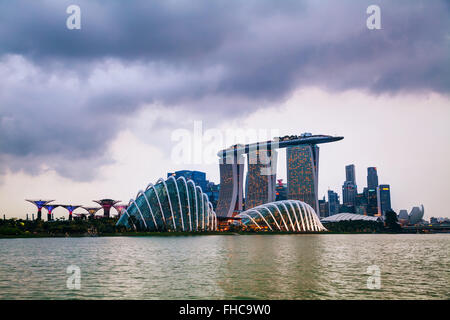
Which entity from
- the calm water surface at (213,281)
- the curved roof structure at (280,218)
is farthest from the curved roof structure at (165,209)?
the calm water surface at (213,281)

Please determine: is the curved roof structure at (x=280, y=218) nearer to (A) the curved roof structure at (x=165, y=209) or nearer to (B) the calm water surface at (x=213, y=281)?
(A) the curved roof structure at (x=165, y=209)

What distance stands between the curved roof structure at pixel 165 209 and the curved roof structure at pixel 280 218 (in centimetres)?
2782

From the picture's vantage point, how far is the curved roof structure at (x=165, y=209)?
366 feet

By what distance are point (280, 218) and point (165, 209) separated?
4915 centimetres

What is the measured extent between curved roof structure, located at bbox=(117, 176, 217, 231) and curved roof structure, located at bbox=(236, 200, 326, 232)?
27818mm

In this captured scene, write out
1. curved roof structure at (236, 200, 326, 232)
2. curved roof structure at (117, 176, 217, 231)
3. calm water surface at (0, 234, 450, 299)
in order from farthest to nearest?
1. curved roof structure at (236, 200, 326, 232)
2. curved roof structure at (117, 176, 217, 231)
3. calm water surface at (0, 234, 450, 299)

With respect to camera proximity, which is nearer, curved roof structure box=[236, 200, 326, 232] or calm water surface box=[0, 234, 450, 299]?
calm water surface box=[0, 234, 450, 299]

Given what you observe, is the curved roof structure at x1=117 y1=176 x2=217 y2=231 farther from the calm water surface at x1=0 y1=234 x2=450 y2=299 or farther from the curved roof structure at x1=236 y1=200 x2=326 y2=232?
the calm water surface at x1=0 y1=234 x2=450 y2=299

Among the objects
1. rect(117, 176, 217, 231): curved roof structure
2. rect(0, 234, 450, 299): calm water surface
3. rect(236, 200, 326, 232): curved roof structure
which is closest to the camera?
rect(0, 234, 450, 299): calm water surface

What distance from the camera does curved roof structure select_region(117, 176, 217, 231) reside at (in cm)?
11150

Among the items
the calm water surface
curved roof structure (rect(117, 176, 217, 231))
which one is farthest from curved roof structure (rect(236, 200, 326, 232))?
the calm water surface

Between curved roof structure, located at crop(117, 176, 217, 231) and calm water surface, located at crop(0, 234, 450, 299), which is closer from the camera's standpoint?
calm water surface, located at crop(0, 234, 450, 299)

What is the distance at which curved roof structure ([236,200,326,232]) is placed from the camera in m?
141

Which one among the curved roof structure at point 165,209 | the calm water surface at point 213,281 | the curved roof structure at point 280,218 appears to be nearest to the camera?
the calm water surface at point 213,281
